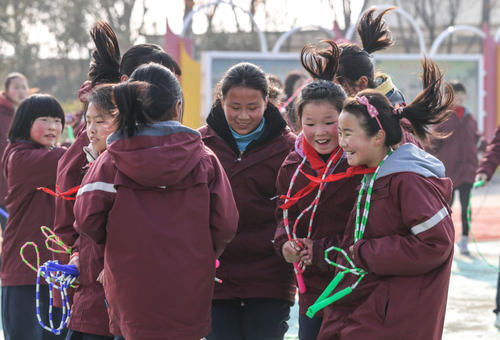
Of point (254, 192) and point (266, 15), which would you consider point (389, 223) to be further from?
point (266, 15)

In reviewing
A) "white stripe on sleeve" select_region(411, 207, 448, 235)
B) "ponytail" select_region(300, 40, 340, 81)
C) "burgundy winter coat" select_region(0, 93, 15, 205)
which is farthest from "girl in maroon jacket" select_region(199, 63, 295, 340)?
"burgundy winter coat" select_region(0, 93, 15, 205)

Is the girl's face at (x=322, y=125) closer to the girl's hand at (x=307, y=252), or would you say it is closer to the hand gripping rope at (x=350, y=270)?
the hand gripping rope at (x=350, y=270)

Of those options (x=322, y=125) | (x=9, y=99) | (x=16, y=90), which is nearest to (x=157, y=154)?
(x=322, y=125)

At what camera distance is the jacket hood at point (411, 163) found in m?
3.09

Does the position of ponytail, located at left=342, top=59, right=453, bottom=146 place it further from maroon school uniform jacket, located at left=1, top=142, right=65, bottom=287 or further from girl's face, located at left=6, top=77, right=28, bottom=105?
girl's face, located at left=6, top=77, right=28, bottom=105

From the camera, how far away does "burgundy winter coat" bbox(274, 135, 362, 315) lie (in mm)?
3439

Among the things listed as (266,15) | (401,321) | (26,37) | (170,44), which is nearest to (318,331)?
(401,321)

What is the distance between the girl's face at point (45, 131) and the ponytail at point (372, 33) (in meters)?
1.82

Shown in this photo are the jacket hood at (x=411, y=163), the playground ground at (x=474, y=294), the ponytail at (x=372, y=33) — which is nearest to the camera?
the jacket hood at (x=411, y=163)

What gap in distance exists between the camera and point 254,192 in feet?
12.6

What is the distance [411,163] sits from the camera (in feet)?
10.2

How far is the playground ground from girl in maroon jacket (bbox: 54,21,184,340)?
2.42 m

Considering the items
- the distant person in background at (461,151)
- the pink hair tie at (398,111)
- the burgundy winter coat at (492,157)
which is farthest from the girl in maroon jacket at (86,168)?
the distant person in background at (461,151)

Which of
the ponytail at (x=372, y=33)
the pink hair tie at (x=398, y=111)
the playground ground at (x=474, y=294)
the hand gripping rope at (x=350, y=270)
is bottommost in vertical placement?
the playground ground at (x=474, y=294)
